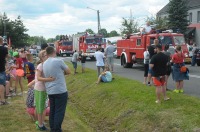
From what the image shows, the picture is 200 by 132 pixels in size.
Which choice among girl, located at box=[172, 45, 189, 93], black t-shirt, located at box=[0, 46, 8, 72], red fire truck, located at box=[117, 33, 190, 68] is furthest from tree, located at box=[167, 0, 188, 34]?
black t-shirt, located at box=[0, 46, 8, 72]

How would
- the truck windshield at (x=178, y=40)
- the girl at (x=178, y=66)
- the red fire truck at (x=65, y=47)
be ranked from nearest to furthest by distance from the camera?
the girl at (x=178, y=66) → the truck windshield at (x=178, y=40) → the red fire truck at (x=65, y=47)

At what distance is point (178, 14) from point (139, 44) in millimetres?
24491

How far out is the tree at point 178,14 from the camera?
144 feet

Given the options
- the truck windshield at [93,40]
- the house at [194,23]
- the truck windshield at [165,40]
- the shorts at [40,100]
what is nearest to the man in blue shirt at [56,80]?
the shorts at [40,100]

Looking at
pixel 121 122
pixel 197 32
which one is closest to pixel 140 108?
pixel 121 122

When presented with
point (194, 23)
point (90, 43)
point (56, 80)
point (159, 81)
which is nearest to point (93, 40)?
point (90, 43)

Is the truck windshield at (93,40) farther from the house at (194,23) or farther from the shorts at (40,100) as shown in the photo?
the shorts at (40,100)

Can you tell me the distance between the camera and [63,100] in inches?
285

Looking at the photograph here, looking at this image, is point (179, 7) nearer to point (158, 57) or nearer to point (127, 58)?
point (127, 58)

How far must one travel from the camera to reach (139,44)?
21719mm

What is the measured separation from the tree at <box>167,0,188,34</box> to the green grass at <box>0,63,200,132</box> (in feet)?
107

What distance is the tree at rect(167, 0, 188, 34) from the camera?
144 ft

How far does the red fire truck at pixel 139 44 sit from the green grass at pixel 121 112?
20.4 ft

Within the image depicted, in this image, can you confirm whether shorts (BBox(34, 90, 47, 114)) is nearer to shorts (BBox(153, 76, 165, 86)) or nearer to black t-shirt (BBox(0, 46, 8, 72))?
black t-shirt (BBox(0, 46, 8, 72))
